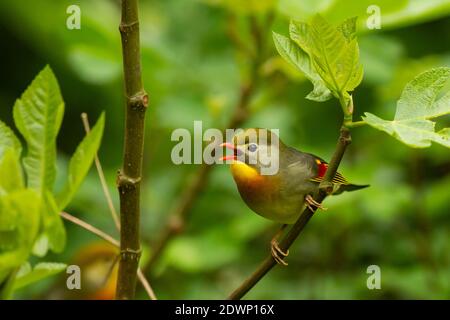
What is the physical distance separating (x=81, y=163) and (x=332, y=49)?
0.92 ft

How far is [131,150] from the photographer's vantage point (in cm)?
76

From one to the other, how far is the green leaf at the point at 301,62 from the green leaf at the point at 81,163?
20cm

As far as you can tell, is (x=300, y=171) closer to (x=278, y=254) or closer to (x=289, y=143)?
(x=278, y=254)

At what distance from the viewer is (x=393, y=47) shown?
1.98 meters

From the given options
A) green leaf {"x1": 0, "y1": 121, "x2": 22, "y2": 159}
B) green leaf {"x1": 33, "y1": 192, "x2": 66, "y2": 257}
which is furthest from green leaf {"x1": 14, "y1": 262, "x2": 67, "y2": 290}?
green leaf {"x1": 0, "y1": 121, "x2": 22, "y2": 159}

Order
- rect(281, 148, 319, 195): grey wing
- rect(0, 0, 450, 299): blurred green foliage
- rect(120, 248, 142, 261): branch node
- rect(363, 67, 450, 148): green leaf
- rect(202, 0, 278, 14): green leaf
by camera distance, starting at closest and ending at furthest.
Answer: rect(363, 67, 450, 148): green leaf
rect(120, 248, 142, 261): branch node
rect(281, 148, 319, 195): grey wing
rect(202, 0, 278, 14): green leaf
rect(0, 0, 450, 299): blurred green foliage

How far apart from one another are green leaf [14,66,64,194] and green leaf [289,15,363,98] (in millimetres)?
260

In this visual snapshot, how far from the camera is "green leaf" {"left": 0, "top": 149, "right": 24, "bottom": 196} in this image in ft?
2.27

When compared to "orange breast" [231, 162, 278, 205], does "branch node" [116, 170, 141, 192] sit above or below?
below

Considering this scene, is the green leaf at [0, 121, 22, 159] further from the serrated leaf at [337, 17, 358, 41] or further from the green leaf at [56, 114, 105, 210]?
the serrated leaf at [337, 17, 358, 41]
